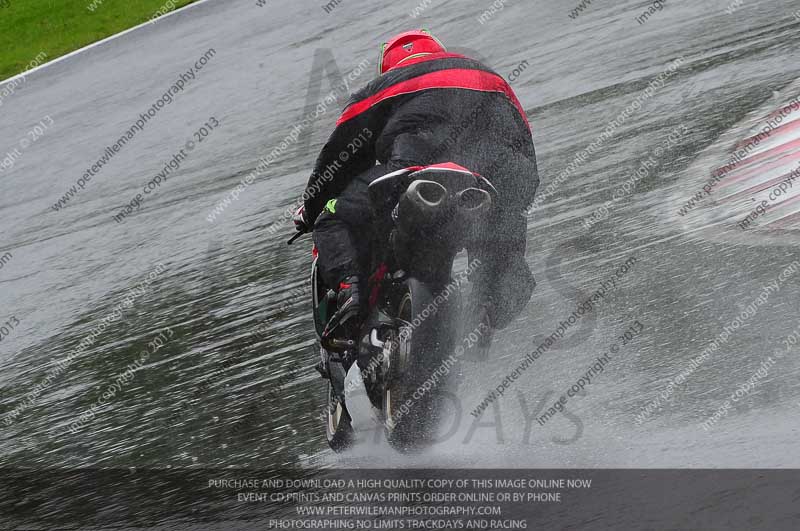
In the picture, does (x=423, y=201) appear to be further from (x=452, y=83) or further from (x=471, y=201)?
(x=452, y=83)

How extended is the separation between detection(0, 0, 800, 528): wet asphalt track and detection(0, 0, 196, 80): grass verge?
1311 mm

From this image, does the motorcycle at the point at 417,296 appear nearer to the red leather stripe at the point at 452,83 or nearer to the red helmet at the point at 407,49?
the red leather stripe at the point at 452,83

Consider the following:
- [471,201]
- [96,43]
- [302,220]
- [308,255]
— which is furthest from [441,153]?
[96,43]

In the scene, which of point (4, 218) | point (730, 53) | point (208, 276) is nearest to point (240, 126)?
point (4, 218)

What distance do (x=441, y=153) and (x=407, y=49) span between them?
30.8 inches

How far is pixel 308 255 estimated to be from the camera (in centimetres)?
862

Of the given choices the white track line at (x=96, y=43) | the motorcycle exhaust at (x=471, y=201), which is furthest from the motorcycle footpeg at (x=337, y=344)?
the white track line at (x=96, y=43)

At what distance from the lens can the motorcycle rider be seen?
4.94 meters

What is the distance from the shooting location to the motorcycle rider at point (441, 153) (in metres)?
4.94

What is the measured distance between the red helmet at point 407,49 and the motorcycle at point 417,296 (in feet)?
2.80

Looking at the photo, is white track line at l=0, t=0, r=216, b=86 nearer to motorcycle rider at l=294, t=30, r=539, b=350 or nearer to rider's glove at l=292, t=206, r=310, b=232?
rider's glove at l=292, t=206, r=310, b=232

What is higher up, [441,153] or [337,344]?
[441,153]

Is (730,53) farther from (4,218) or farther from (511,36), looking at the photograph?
(4,218)

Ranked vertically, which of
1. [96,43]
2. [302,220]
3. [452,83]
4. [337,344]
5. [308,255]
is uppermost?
[452,83]
